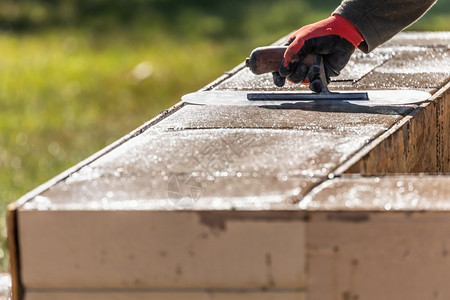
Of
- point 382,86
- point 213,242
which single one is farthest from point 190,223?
point 382,86

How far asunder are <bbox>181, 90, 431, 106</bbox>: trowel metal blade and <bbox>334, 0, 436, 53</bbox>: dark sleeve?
0.67ft

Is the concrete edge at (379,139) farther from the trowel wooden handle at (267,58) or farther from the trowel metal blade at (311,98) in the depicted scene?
the trowel wooden handle at (267,58)

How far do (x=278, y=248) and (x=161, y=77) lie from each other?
36.2ft

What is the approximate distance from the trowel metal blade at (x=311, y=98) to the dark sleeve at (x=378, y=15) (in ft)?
0.67

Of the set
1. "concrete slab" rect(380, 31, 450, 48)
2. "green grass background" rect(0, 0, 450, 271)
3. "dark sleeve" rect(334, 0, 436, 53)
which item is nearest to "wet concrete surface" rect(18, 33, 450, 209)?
"dark sleeve" rect(334, 0, 436, 53)

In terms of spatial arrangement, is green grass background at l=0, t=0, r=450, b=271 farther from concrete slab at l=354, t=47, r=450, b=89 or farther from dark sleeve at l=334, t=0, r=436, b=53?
dark sleeve at l=334, t=0, r=436, b=53

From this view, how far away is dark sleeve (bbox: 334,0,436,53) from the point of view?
393cm

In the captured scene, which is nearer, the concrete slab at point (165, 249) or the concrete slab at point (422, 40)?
the concrete slab at point (165, 249)

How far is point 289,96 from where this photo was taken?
4156 millimetres

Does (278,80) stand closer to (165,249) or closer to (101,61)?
(165,249)

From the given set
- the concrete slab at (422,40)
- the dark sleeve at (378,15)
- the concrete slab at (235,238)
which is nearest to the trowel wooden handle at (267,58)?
the dark sleeve at (378,15)

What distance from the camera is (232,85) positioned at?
4.62 meters

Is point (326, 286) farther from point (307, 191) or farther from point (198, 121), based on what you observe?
point (198, 121)

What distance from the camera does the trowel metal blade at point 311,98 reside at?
13.2ft
